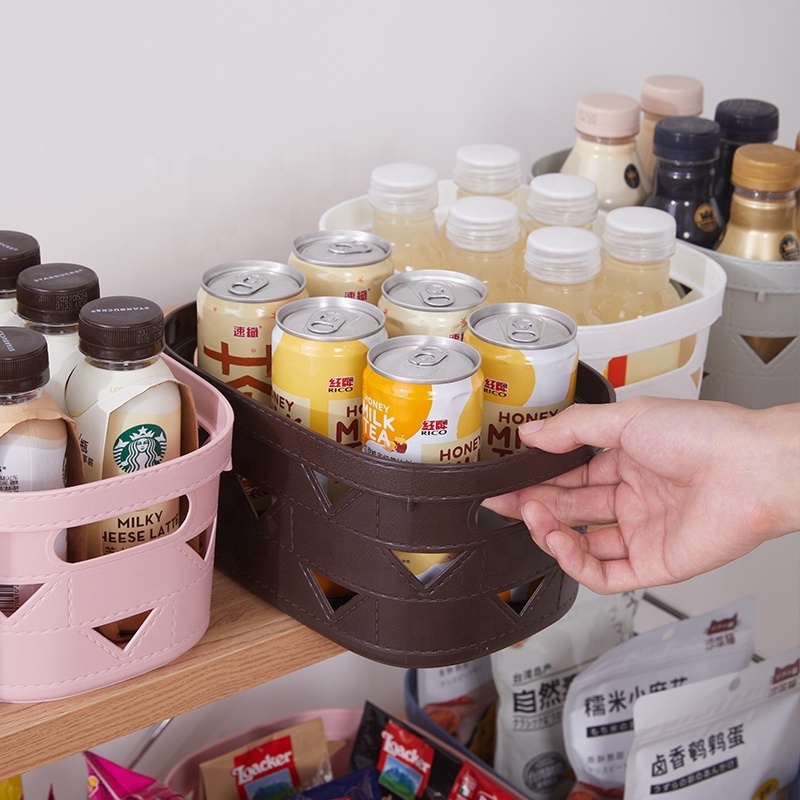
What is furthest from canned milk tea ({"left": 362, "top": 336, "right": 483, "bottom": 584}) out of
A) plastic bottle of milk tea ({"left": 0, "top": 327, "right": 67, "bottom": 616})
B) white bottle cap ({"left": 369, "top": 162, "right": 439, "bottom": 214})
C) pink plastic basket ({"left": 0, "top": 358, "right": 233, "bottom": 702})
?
white bottle cap ({"left": 369, "top": 162, "right": 439, "bottom": 214})

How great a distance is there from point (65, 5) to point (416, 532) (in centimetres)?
61

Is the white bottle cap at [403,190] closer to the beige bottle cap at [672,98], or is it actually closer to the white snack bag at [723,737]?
the beige bottle cap at [672,98]

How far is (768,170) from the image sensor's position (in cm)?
111

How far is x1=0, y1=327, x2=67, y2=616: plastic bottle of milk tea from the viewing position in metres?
0.65

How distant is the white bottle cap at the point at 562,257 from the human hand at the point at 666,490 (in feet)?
0.56

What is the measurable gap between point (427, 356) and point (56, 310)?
0.26 m

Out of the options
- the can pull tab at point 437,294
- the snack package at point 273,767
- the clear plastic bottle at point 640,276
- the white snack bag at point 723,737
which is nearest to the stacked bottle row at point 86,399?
the can pull tab at point 437,294

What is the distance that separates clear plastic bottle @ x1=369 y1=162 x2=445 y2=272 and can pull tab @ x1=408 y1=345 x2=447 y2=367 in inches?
11.3

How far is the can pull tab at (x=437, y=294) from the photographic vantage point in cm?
84

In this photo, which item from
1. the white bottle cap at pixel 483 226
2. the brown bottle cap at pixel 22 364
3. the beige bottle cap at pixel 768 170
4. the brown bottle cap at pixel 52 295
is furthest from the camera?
the beige bottle cap at pixel 768 170

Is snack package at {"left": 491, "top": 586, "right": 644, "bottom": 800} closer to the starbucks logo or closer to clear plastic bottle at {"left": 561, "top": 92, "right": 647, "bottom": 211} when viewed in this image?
clear plastic bottle at {"left": 561, "top": 92, "right": 647, "bottom": 211}

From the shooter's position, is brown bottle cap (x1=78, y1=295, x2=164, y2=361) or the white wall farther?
the white wall

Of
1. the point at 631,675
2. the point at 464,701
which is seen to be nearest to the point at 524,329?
the point at 631,675

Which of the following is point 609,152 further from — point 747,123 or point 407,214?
point 407,214
